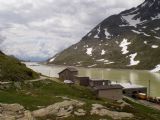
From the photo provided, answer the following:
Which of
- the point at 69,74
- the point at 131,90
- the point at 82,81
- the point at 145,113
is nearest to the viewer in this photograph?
the point at 145,113

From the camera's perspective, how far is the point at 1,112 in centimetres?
3334

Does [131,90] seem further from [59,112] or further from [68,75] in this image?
[59,112]

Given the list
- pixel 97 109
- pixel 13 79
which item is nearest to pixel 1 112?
pixel 97 109

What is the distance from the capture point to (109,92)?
91312mm

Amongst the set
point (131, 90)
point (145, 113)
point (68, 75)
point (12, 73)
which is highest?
point (68, 75)

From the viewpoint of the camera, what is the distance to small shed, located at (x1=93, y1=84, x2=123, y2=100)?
3524 inches

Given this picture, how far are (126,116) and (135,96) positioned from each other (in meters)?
79.3

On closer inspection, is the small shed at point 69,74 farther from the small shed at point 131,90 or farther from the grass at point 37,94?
the grass at point 37,94

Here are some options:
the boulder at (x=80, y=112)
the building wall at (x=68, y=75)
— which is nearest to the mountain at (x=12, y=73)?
the boulder at (x=80, y=112)

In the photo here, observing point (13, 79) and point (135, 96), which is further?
point (135, 96)

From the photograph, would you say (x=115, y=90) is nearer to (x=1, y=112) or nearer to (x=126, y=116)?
(x=126, y=116)

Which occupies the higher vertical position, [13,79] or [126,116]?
[13,79]

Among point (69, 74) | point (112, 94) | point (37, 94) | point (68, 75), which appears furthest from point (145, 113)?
point (68, 75)

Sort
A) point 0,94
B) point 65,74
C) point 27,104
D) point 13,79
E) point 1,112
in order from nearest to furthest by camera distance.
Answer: point 1,112 < point 27,104 < point 0,94 < point 13,79 < point 65,74
